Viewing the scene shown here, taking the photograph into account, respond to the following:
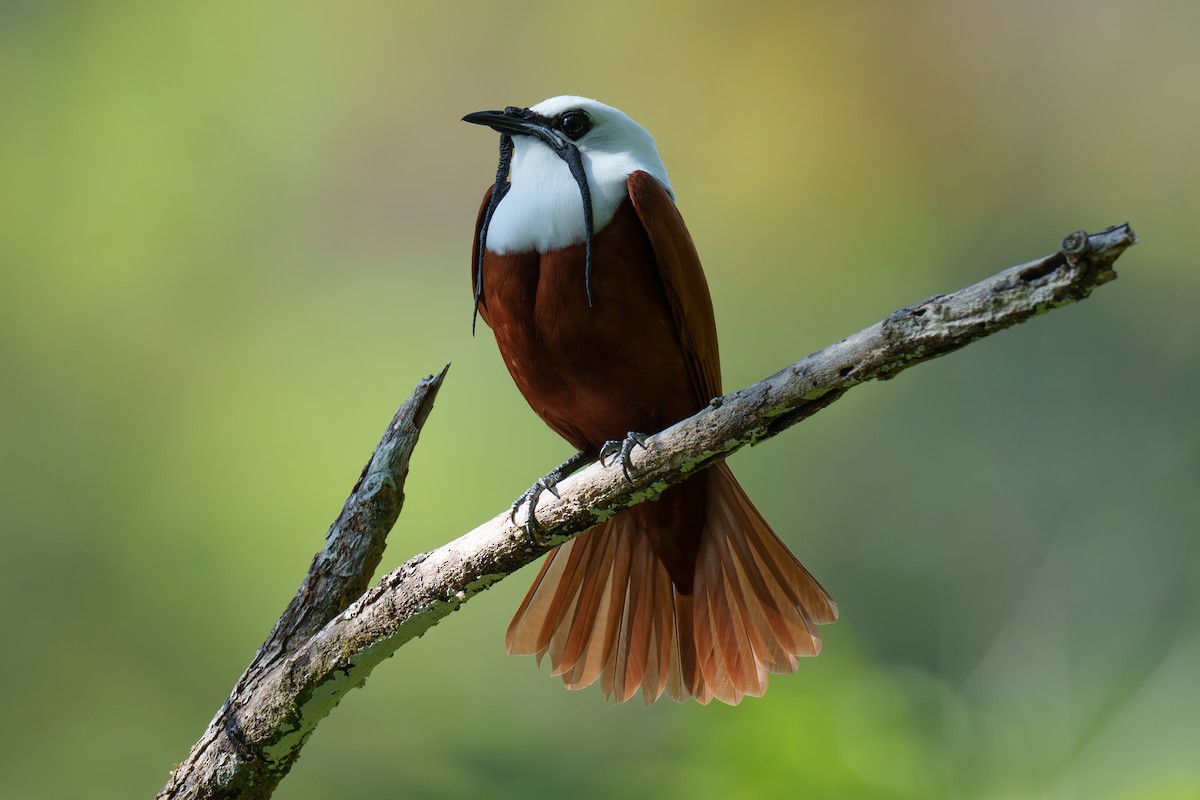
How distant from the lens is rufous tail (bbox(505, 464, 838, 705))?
210 cm

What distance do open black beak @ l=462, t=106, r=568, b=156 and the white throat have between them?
0.02 metres

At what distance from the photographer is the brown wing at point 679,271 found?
192cm

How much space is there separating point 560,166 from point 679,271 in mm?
324

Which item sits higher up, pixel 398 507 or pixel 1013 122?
pixel 1013 122

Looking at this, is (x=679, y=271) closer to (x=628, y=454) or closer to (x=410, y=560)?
(x=628, y=454)

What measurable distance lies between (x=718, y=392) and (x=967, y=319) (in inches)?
38.5

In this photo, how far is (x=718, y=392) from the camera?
210 cm

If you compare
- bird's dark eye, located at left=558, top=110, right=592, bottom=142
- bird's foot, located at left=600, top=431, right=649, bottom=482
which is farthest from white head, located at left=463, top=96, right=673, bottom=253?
bird's foot, located at left=600, top=431, right=649, bottom=482

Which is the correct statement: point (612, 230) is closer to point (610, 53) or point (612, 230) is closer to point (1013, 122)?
point (610, 53)

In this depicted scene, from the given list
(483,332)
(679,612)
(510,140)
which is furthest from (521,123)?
(483,332)

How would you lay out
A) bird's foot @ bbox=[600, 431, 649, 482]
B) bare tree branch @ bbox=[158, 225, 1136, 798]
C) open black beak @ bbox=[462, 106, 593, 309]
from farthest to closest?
open black beak @ bbox=[462, 106, 593, 309] < bird's foot @ bbox=[600, 431, 649, 482] < bare tree branch @ bbox=[158, 225, 1136, 798]

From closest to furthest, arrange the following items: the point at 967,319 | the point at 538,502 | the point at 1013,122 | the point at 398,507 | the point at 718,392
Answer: the point at 967,319
the point at 538,502
the point at 398,507
the point at 718,392
the point at 1013,122

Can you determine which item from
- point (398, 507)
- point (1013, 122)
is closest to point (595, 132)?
point (398, 507)

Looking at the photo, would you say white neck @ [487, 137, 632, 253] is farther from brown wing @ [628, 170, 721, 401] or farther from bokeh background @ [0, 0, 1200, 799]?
bokeh background @ [0, 0, 1200, 799]
